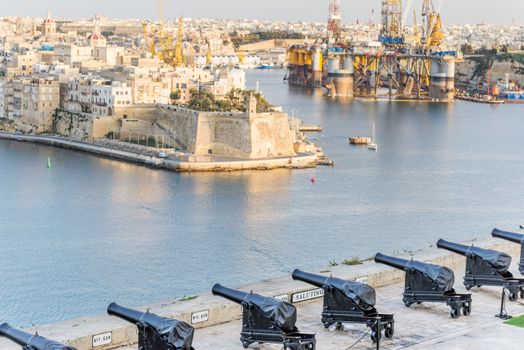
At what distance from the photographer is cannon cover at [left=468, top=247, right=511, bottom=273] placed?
15.3 feet

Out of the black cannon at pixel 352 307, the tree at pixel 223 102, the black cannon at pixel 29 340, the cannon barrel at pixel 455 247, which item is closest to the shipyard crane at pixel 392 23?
the tree at pixel 223 102

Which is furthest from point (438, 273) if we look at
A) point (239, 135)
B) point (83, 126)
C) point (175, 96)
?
point (175, 96)

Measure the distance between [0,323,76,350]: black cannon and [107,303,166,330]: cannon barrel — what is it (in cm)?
30

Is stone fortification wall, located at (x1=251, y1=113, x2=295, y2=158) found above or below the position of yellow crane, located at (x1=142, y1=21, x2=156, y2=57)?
below

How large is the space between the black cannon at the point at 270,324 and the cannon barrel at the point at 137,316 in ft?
1.29

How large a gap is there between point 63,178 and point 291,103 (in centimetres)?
1380

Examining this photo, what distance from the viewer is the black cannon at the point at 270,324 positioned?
12.5 feet

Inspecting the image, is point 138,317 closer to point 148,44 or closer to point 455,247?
point 455,247

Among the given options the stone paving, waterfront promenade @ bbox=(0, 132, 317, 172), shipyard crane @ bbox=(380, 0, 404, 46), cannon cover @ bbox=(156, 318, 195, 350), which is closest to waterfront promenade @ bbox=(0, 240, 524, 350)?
the stone paving

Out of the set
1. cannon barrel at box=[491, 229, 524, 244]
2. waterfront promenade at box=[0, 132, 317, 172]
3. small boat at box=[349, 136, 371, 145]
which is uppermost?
cannon barrel at box=[491, 229, 524, 244]

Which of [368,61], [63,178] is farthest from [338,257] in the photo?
[368,61]

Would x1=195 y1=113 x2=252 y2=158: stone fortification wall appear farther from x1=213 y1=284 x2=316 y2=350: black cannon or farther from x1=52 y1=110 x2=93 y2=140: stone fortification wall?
x1=213 y1=284 x2=316 y2=350: black cannon

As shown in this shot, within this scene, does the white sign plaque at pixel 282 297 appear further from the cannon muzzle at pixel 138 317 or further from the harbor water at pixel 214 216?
the harbor water at pixel 214 216

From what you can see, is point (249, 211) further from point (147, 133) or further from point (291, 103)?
point (291, 103)
